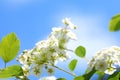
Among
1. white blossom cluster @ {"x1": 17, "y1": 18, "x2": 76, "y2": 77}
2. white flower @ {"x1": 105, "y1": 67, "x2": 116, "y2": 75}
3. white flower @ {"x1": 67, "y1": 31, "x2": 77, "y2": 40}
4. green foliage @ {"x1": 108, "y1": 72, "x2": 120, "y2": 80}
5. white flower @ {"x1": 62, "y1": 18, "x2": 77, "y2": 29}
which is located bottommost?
green foliage @ {"x1": 108, "y1": 72, "x2": 120, "y2": 80}

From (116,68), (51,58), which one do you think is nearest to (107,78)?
(116,68)

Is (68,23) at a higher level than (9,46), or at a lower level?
higher

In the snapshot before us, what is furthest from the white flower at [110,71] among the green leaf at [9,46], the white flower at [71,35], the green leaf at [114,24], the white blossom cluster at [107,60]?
the green leaf at [9,46]

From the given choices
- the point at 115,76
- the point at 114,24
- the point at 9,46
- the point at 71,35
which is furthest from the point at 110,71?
the point at 9,46

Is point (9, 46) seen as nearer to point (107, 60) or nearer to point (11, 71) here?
point (11, 71)

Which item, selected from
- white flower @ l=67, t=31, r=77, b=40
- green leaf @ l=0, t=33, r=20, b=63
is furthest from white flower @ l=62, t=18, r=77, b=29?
green leaf @ l=0, t=33, r=20, b=63

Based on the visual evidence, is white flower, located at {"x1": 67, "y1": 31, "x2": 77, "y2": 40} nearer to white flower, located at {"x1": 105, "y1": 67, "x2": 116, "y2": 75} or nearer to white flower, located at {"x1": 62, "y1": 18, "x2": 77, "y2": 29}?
white flower, located at {"x1": 62, "y1": 18, "x2": 77, "y2": 29}

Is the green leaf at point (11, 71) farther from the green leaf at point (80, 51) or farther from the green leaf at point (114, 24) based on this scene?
the green leaf at point (114, 24)
